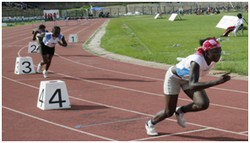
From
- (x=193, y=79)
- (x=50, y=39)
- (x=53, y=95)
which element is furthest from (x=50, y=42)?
(x=193, y=79)

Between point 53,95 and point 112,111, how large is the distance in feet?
3.76

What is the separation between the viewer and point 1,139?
755cm

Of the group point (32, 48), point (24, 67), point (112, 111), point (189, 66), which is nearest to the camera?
point (189, 66)

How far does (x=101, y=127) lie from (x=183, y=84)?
1672mm

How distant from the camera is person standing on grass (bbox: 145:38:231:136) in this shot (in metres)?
6.52

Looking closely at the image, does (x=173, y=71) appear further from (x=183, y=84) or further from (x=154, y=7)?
(x=154, y=7)

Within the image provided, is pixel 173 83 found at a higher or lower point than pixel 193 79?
lower

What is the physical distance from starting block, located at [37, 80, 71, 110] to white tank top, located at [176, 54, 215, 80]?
3.27m

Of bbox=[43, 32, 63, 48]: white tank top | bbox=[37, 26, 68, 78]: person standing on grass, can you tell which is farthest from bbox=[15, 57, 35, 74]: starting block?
bbox=[43, 32, 63, 48]: white tank top

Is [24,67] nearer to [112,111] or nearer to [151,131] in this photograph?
A: [112,111]

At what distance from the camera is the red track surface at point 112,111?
7656 millimetres

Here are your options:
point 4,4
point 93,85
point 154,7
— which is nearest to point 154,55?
point 93,85

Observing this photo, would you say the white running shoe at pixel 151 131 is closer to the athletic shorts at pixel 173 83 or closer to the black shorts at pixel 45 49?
the athletic shorts at pixel 173 83

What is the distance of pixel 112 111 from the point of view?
952 centimetres
